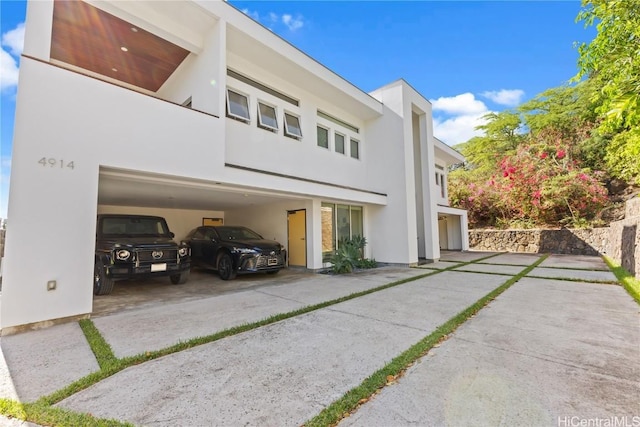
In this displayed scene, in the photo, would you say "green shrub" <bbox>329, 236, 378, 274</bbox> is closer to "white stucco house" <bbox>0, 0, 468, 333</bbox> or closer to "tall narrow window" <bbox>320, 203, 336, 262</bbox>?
"tall narrow window" <bbox>320, 203, 336, 262</bbox>

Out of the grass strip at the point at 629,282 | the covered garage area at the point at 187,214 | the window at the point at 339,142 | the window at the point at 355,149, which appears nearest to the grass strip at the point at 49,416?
the covered garage area at the point at 187,214

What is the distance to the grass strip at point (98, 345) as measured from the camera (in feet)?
9.57

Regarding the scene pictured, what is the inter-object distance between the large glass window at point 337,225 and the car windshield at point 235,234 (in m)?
2.50

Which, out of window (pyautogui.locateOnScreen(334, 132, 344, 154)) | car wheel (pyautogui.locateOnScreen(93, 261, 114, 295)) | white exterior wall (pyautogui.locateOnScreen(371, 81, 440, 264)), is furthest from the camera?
window (pyautogui.locateOnScreen(334, 132, 344, 154))

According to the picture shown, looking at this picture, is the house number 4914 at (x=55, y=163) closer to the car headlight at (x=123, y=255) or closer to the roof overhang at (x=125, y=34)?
the car headlight at (x=123, y=255)

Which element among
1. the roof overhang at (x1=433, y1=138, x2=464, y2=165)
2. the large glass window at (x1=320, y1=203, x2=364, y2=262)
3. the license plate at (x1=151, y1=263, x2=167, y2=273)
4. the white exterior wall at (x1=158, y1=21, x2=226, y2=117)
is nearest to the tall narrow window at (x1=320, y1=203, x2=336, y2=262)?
the large glass window at (x1=320, y1=203, x2=364, y2=262)

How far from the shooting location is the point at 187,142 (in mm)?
5539

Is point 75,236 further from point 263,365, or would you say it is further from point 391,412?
point 391,412

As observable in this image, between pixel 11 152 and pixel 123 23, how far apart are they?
170 inches

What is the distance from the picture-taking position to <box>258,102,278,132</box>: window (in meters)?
8.33

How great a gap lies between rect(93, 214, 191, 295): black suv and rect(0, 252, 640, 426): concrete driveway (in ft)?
4.27

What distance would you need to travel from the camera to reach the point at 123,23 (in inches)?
254

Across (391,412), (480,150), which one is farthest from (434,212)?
(480,150)

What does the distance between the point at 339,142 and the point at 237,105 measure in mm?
4487
